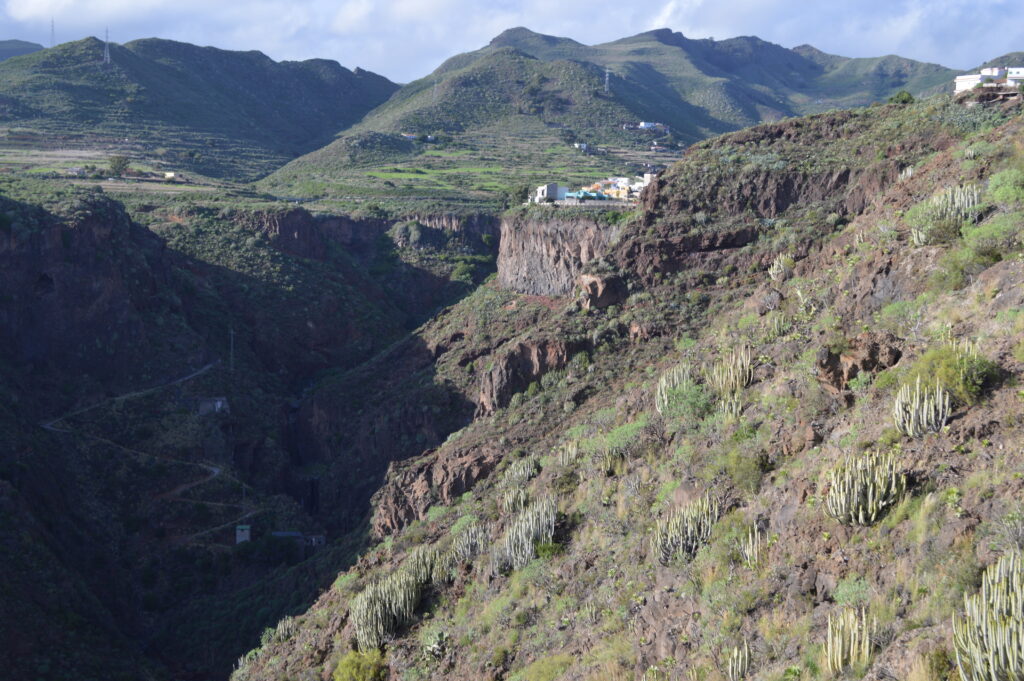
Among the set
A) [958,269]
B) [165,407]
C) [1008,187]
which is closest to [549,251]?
[165,407]

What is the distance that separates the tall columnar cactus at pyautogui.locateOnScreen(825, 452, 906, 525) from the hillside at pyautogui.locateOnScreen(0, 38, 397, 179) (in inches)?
3686

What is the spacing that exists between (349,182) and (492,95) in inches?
1762

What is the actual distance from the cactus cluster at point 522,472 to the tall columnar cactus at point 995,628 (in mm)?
17233

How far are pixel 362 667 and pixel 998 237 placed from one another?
15852 millimetres

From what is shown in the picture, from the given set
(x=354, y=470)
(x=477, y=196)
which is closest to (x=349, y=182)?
(x=477, y=196)

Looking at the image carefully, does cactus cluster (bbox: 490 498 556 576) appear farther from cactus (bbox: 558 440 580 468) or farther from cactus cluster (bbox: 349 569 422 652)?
cactus (bbox: 558 440 580 468)

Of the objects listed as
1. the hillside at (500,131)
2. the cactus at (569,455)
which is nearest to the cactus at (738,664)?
the cactus at (569,455)

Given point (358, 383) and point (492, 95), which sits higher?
point (492, 95)

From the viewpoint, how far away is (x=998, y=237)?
18.4 metres

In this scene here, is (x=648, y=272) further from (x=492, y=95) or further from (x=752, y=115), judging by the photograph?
(x=752, y=115)

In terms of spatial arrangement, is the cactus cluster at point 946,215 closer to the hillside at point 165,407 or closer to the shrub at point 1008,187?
the shrub at point 1008,187

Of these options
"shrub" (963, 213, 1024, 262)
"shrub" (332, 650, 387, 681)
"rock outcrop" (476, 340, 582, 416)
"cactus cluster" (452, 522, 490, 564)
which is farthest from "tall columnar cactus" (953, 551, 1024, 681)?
"rock outcrop" (476, 340, 582, 416)

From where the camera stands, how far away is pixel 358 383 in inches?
2061

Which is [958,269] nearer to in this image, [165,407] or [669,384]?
[669,384]
